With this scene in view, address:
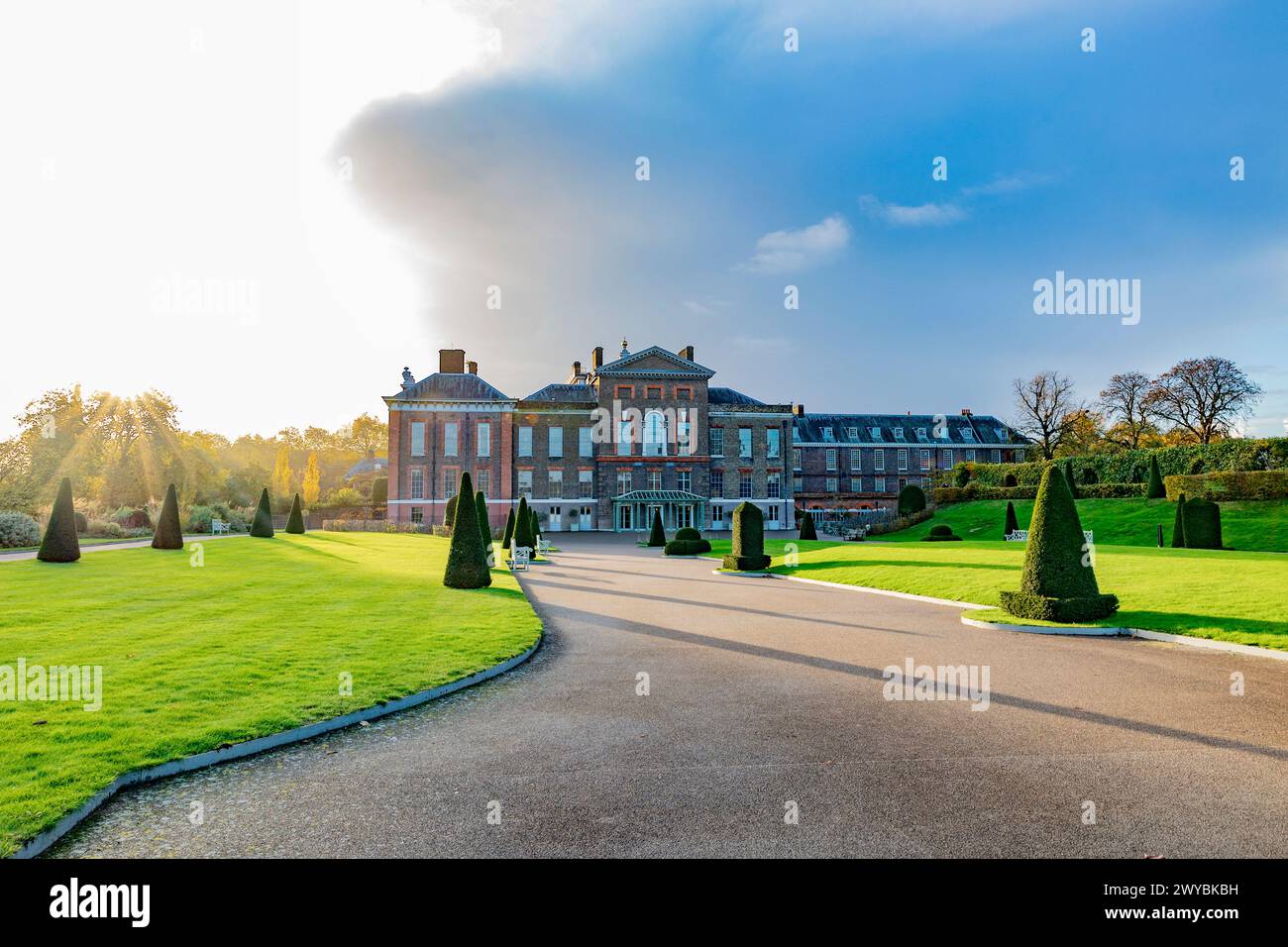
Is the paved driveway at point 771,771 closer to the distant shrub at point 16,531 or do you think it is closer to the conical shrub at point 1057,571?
the conical shrub at point 1057,571

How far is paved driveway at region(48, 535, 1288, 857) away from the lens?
14.7 feet

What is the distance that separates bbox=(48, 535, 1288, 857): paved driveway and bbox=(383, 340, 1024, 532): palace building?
47.5m

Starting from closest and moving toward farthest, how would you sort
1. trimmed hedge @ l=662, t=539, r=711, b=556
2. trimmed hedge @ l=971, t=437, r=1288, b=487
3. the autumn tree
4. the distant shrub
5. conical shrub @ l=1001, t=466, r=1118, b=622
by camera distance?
conical shrub @ l=1001, t=466, r=1118, b=622 < the distant shrub < trimmed hedge @ l=662, t=539, r=711, b=556 < trimmed hedge @ l=971, t=437, r=1288, b=487 < the autumn tree

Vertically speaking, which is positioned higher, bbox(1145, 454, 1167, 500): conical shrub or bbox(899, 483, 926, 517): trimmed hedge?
bbox(1145, 454, 1167, 500): conical shrub

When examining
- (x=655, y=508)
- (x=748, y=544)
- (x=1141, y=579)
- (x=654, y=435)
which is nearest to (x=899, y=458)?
(x=654, y=435)

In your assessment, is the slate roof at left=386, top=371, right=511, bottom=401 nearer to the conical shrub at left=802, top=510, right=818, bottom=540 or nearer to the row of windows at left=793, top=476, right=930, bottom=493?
the conical shrub at left=802, top=510, right=818, bottom=540

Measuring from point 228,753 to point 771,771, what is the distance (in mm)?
4656

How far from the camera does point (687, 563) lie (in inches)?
1122

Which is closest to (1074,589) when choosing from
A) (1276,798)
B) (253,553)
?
(1276,798)

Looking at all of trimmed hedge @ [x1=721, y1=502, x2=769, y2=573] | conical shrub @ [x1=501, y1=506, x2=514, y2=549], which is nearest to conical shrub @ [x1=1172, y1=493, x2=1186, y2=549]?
trimmed hedge @ [x1=721, y1=502, x2=769, y2=573]

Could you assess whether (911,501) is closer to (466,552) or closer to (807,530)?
(807,530)

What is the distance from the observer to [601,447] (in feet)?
191
